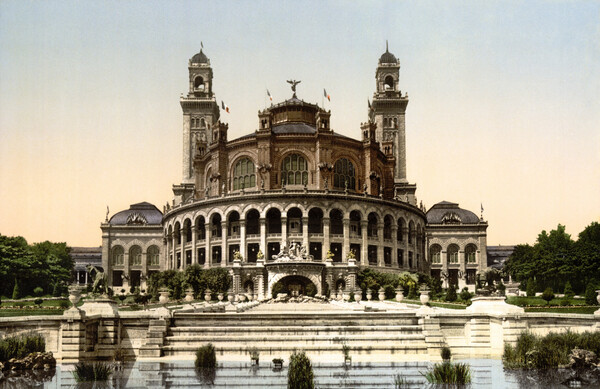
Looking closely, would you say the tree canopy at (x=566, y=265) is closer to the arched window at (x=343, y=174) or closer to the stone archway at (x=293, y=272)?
the stone archway at (x=293, y=272)

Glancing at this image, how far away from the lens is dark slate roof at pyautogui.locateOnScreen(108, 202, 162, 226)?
11344 centimetres

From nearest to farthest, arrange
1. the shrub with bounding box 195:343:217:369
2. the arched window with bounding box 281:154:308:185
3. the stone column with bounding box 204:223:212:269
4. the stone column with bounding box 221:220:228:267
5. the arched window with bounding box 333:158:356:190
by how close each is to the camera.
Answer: the shrub with bounding box 195:343:217:369
the stone column with bounding box 221:220:228:267
the stone column with bounding box 204:223:212:269
the arched window with bounding box 281:154:308:185
the arched window with bounding box 333:158:356:190

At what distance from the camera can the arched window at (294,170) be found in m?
90.4

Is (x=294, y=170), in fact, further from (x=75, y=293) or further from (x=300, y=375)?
(x=300, y=375)

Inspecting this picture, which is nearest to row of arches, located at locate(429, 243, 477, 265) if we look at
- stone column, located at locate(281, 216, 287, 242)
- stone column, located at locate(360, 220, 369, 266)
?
stone column, located at locate(360, 220, 369, 266)

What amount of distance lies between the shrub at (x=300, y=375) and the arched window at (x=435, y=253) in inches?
3645

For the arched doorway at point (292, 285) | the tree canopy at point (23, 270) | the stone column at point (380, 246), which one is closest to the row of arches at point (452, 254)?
the stone column at point (380, 246)

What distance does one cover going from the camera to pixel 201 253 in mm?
91750

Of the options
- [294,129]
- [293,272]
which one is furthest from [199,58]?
[293,272]

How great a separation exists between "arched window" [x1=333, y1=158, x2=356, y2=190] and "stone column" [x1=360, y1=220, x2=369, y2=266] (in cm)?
735

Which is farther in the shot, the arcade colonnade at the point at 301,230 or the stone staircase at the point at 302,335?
the arcade colonnade at the point at 301,230

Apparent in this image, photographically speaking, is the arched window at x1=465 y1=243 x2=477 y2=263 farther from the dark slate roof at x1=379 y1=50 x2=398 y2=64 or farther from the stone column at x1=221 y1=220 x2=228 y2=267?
the stone column at x1=221 y1=220 x2=228 y2=267

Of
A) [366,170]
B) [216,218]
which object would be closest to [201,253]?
[216,218]

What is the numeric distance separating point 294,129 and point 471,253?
36811 mm
